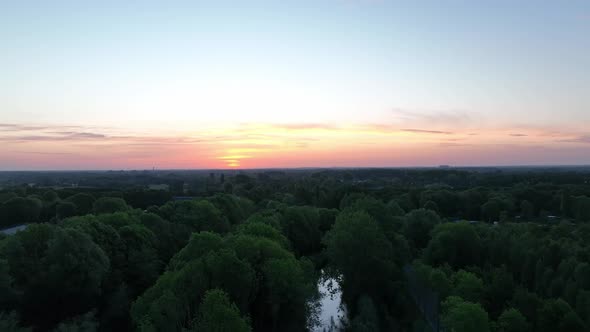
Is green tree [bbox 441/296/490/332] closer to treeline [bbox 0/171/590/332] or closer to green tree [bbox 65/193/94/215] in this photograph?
treeline [bbox 0/171/590/332]

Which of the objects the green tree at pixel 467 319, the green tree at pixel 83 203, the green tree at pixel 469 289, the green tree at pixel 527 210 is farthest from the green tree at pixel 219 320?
the green tree at pixel 527 210

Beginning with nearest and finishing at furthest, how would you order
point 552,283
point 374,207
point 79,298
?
1. point 79,298
2. point 552,283
3. point 374,207

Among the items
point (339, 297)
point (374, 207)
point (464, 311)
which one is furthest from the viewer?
point (374, 207)

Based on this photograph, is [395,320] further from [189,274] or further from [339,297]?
[189,274]

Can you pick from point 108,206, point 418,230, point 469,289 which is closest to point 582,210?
point 418,230

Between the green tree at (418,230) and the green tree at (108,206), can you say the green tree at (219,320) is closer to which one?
the green tree at (418,230)

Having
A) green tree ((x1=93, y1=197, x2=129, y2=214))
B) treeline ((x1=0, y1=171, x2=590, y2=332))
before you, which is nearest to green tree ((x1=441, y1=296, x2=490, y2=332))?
treeline ((x1=0, y1=171, x2=590, y2=332))

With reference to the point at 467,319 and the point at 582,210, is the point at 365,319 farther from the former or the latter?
the point at 582,210

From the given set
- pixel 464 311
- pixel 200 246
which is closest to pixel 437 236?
pixel 464 311

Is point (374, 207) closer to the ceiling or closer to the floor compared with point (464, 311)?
closer to the ceiling
